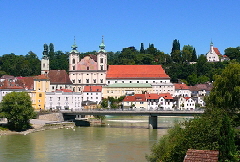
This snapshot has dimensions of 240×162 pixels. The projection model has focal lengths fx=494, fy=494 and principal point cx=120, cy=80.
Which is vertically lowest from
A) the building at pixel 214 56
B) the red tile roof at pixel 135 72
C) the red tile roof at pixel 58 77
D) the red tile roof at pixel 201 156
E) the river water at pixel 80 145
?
the river water at pixel 80 145

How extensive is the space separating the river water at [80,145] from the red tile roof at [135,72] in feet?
124

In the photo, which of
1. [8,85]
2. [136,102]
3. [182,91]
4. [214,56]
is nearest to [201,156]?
[8,85]

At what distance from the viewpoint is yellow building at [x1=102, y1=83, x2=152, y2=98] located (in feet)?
263

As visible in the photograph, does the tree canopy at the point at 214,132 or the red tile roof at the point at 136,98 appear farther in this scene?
the red tile roof at the point at 136,98

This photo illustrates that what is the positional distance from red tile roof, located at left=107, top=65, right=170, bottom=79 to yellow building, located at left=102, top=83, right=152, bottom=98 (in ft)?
7.87

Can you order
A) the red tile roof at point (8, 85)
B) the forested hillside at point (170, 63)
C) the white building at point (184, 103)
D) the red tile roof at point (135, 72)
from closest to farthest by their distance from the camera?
the red tile roof at point (8, 85) < the white building at point (184, 103) < the red tile roof at point (135, 72) < the forested hillside at point (170, 63)

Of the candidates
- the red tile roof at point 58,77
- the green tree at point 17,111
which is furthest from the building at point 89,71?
the green tree at point 17,111

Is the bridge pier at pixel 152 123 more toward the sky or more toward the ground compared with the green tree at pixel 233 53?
more toward the ground

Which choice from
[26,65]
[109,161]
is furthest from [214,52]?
[109,161]

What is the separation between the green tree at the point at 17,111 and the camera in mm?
42719

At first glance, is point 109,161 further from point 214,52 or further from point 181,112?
point 214,52

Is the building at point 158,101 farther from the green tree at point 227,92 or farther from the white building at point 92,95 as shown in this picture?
the green tree at point 227,92

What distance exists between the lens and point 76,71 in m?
82.2

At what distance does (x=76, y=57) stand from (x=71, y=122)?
1322 inches
